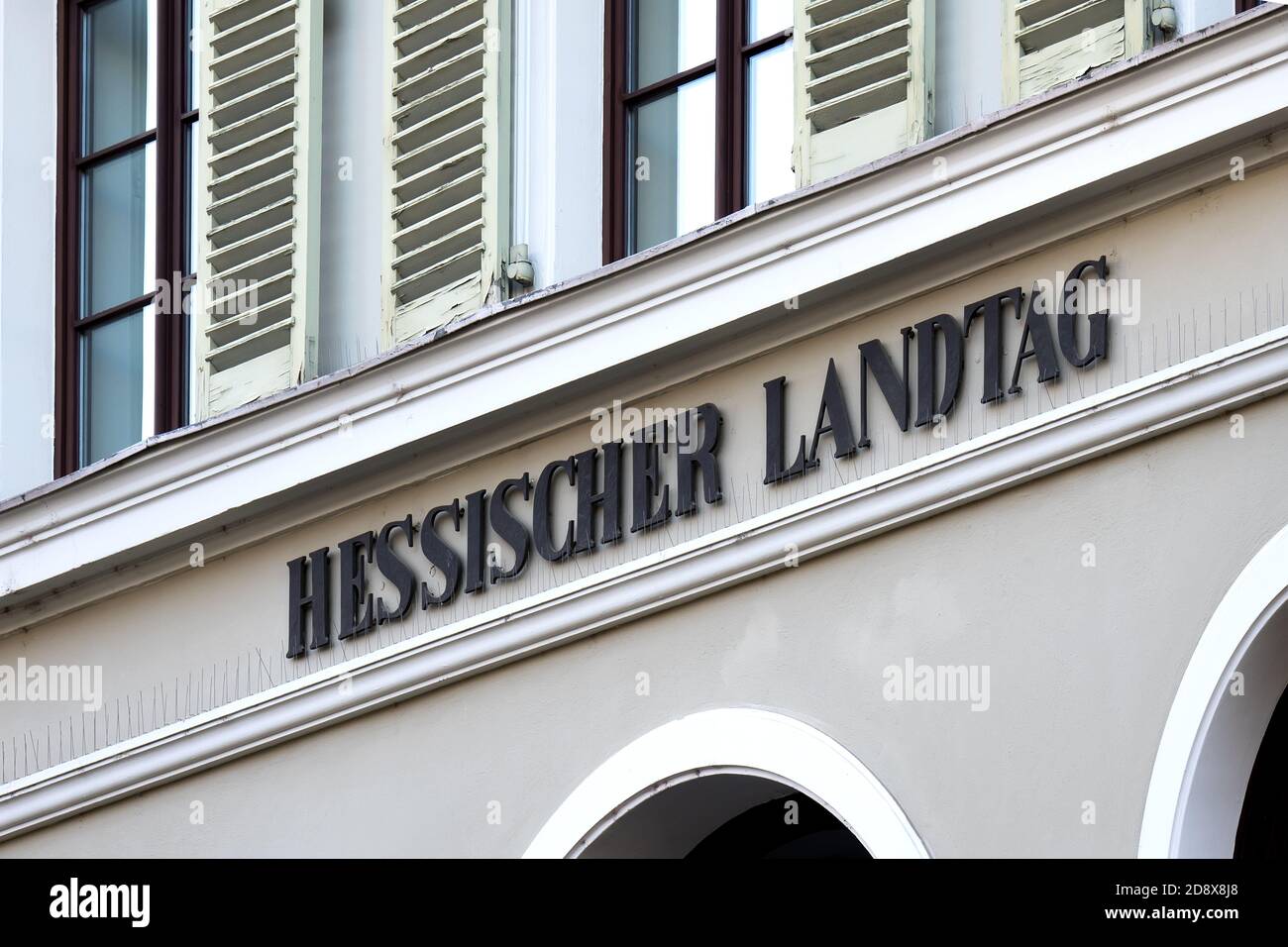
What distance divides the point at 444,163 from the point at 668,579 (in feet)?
7.15

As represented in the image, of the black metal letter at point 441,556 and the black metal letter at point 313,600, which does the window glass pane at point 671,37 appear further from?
the black metal letter at point 313,600

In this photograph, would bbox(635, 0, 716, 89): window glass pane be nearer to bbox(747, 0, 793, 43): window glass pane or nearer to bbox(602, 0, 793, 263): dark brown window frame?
bbox(602, 0, 793, 263): dark brown window frame

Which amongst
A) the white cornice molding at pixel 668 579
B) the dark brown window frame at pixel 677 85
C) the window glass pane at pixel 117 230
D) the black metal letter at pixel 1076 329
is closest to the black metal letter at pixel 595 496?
the white cornice molding at pixel 668 579

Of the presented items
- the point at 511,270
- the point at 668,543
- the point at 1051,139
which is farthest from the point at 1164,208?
the point at 511,270

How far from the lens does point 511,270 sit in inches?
400

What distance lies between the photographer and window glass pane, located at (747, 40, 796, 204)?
9.66 meters

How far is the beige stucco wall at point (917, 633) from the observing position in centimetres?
796

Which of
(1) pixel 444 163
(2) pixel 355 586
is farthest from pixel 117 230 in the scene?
(2) pixel 355 586

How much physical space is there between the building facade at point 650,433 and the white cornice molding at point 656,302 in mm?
17

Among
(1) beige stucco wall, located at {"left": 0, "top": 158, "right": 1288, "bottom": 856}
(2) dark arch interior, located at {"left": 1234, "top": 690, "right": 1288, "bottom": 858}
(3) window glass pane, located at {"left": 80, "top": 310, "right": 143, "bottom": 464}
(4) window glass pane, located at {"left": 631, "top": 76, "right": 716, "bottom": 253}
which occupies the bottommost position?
(2) dark arch interior, located at {"left": 1234, "top": 690, "right": 1288, "bottom": 858}

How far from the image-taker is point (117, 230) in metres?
12.1

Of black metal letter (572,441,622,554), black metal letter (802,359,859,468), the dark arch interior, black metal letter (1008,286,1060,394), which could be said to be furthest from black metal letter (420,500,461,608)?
the dark arch interior

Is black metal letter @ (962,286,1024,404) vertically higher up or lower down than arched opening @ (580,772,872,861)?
higher up

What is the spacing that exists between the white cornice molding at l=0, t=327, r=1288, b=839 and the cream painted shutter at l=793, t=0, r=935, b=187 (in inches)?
47.8
